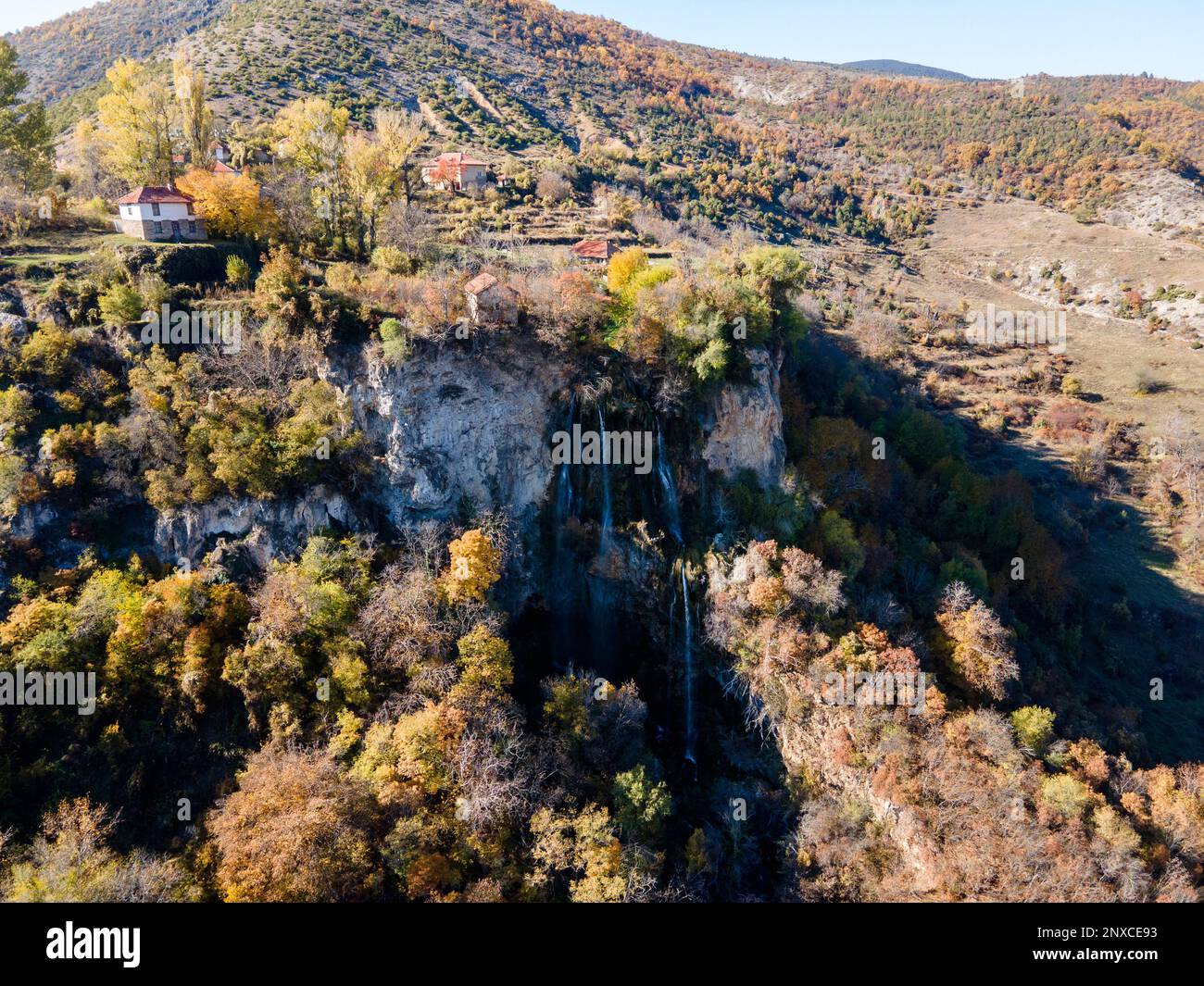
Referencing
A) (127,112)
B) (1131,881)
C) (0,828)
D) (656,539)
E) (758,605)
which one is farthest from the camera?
(127,112)

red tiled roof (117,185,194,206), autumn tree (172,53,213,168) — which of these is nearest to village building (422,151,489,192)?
autumn tree (172,53,213,168)

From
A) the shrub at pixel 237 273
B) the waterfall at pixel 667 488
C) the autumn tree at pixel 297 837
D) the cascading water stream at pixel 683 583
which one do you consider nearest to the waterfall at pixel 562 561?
the waterfall at pixel 667 488

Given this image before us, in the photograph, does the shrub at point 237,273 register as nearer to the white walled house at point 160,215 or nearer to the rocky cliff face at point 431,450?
the white walled house at point 160,215

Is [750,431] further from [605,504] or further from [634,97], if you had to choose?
[634,97]

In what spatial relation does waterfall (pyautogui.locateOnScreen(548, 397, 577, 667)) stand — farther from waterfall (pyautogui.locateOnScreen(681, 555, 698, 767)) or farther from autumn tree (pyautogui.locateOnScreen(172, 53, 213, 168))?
autumn tree (pyautogui.locateOnScreen(172, 53, 213, 168))

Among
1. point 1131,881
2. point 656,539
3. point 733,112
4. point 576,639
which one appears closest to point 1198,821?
point 1131,881

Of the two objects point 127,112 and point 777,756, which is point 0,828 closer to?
point 777,756

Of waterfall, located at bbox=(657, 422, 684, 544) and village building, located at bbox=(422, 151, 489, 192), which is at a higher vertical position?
village building, located at bbox=(422, 151, 489, 192)

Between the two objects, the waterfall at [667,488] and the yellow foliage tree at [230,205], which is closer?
the waterfall at [667,488]
